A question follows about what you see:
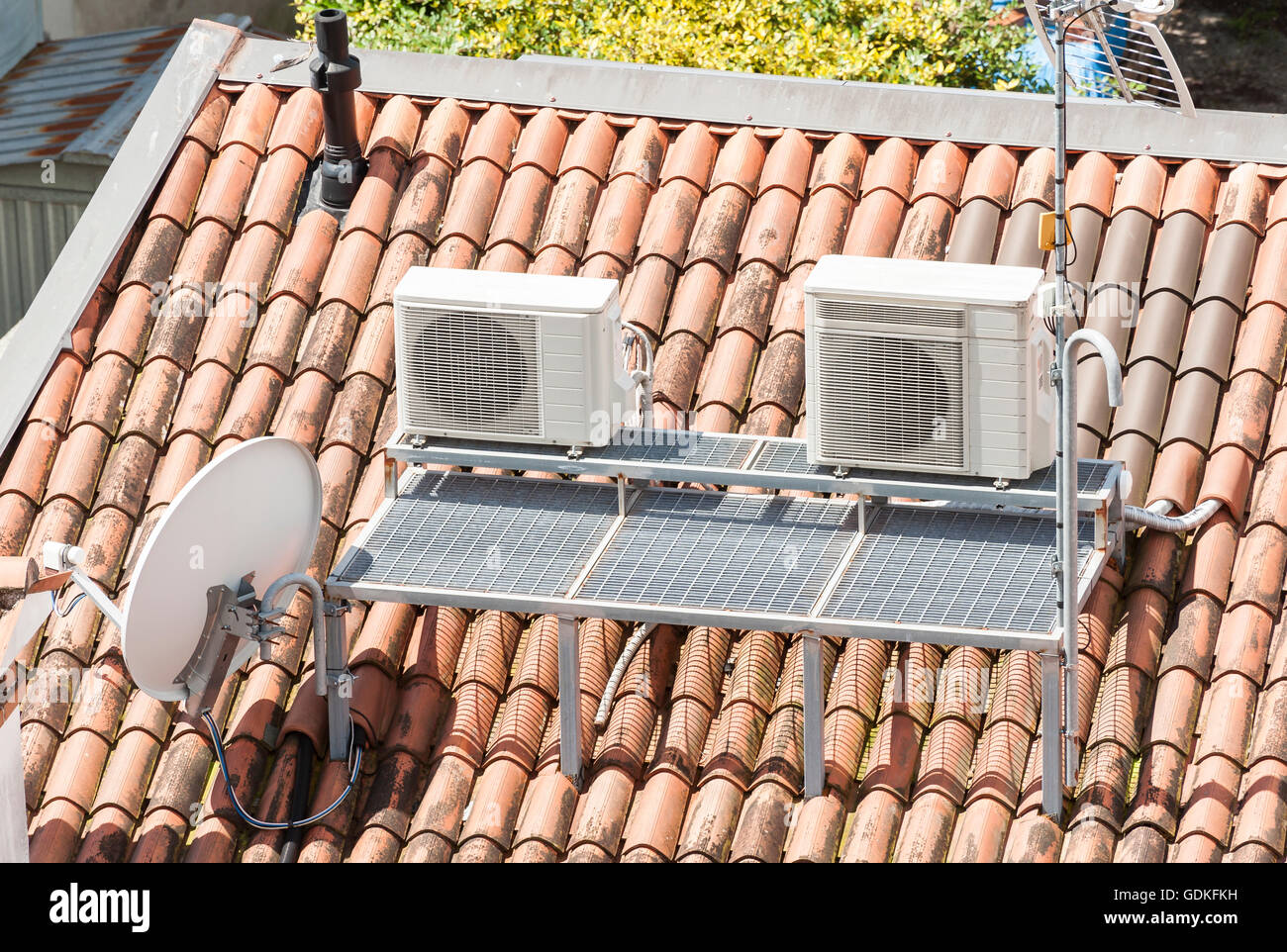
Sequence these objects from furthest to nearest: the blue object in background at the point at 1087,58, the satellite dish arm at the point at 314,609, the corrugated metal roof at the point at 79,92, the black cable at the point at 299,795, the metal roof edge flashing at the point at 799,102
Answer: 1. the corrugated metal roof at the point at 79,92
2. the metal roof edge flashing at the point at 799,102
3. the blue object in background at the point at 1087,58
4. the black cable at the point at 299,795
5. the satellite dish arm at the point at 314,609

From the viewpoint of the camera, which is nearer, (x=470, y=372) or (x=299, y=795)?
(x=299, y=795)

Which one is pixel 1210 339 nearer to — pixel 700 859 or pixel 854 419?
pixel 854 419

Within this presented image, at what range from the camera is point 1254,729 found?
287 inches

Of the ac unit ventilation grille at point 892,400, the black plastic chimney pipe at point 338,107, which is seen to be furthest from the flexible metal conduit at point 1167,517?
the black plastic chimney pipe at point 338,107

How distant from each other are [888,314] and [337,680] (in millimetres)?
2425

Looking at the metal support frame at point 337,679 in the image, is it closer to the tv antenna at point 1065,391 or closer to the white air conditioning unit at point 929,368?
the white air conditioning unit at point 929,368

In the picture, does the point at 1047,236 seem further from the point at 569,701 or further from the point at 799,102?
the point at 799,102

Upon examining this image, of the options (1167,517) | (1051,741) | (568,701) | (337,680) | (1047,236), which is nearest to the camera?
(1047,236)

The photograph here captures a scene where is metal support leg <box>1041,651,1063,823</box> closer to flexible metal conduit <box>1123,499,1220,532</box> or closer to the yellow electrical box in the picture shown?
flexible metal conduit <box>1123,499,1220,532</box>

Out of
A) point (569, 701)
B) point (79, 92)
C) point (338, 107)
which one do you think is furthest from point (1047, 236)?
point (79, 92)

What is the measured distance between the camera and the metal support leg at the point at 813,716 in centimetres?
707

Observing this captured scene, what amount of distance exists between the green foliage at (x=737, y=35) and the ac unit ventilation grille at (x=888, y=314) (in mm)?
9352

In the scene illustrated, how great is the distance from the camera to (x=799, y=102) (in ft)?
31.1
